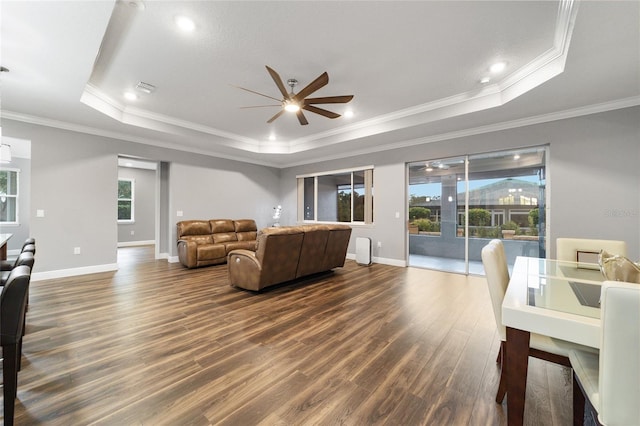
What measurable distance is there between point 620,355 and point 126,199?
1083 cm

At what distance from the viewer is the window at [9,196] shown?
21.9 feet

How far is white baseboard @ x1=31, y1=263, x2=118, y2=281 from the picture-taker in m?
4.35

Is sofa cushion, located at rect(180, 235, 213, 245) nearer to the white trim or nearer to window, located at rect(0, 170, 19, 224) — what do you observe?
the white trim

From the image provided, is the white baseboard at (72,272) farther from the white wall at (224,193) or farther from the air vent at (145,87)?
the air vent at (145,87)

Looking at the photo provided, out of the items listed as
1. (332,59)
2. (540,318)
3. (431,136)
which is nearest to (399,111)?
(431,136)

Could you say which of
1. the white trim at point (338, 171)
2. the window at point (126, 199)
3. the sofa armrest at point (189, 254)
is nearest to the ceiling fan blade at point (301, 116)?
the white trim at point (338, 171)

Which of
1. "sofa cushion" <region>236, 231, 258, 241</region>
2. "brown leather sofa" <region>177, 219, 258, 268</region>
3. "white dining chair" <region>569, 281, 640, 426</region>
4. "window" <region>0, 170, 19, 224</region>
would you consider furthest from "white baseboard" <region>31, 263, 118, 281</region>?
"white dining chair" <region>569, 281, 640, 426</region>

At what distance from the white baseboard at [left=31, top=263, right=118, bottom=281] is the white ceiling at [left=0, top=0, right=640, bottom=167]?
2.60 meters

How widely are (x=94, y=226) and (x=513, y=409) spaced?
21.4ft

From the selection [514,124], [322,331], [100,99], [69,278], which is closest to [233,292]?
[322,331]

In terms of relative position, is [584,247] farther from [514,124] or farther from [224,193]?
[224,193]

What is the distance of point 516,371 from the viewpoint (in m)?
1.26

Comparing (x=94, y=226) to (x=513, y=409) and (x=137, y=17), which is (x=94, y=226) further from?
(x=513, y=409)

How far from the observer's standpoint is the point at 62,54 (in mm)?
2637
